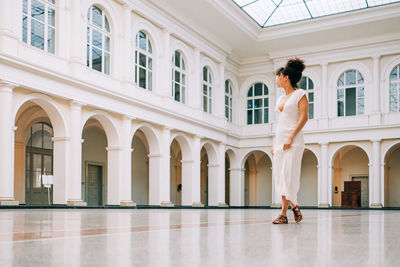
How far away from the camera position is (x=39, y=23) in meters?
18.8

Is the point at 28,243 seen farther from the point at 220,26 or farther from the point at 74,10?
the point at 220,26

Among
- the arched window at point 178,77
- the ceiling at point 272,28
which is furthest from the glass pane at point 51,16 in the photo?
the arched window at point 178,77

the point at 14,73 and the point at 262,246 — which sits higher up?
the point at 14,73

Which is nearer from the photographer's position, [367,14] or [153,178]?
[153,178]

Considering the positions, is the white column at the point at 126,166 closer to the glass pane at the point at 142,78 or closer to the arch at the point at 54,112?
the glass pane at the point at 142,78

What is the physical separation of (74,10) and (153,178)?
376 inches

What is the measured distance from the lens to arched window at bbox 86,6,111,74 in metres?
21.2

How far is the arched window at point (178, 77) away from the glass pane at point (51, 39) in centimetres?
900

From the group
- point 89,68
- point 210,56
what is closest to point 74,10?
point 89,68

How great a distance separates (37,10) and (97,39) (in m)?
3.47

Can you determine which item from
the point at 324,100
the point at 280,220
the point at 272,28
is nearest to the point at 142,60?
the point at 272,28

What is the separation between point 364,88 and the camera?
31469mm

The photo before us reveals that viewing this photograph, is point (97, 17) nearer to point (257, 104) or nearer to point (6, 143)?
point (6, 143)

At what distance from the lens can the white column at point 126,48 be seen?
75.1ft
